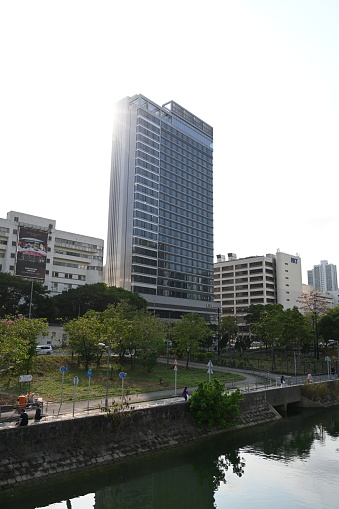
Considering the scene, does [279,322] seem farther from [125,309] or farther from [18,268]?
[18,268]

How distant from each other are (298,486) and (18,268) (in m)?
85.9

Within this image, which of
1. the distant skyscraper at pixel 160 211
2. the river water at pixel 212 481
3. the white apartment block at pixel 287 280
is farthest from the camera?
the white apartment block at pixel 287 280

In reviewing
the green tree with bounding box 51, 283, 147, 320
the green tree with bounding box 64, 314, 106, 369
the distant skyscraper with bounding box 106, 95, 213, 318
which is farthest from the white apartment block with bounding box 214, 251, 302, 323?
the green tree with bounding box 64, 314, 106, 369

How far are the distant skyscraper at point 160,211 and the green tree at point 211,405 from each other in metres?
86.9

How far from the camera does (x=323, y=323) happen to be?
85.4m

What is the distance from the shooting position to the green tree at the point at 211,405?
3331cm

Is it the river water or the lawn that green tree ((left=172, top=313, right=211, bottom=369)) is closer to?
the lawn

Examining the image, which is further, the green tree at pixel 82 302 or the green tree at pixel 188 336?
the green tree at pixel 82 302

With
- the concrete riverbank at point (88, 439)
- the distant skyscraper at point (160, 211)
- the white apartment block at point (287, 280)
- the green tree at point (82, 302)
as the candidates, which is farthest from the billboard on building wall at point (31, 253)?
the white apartment block at point (287, 280)

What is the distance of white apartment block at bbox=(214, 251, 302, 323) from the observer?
156 meters

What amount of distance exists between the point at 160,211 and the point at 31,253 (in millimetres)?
47704

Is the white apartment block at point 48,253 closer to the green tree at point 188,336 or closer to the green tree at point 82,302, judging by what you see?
the green tree at point 82,302

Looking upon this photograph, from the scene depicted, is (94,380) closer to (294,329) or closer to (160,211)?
(294,329)

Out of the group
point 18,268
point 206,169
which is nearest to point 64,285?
point 18,268
